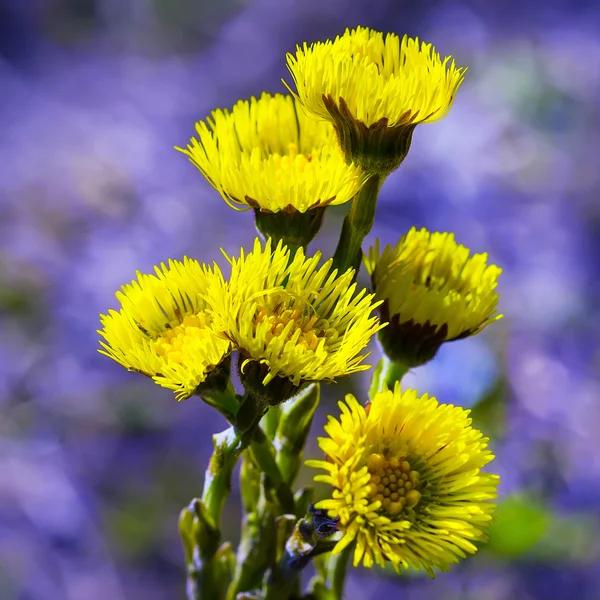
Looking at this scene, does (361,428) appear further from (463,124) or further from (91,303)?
(463,124)

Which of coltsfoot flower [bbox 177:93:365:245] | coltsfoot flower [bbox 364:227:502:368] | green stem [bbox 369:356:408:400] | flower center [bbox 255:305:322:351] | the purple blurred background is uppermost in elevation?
the purple blurred background

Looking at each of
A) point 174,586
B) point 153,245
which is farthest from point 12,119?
point 174,586

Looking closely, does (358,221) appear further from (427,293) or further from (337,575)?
(337,575)

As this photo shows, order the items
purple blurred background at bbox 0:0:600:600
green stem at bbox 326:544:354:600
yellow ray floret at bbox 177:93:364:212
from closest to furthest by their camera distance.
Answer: yellow ray floret at bbox 177:93:364:212 → green stem at bbox 326:544:354:600 → purple blurred background at bbox 0:0:600:600

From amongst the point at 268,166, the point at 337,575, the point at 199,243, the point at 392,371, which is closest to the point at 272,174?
the point at 268,166

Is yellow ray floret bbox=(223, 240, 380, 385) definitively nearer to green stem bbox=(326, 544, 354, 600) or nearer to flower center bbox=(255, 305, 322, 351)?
flower center bbox=(255, 305, 322, 351)

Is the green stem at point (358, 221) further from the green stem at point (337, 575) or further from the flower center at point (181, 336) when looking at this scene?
the green stem at point (337, 575)

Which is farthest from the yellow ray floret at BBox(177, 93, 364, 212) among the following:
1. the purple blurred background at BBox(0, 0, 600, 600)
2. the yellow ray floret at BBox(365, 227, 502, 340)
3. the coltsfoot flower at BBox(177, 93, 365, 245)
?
the purple blurred background at BBox(0, 0, 600, 600)
